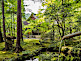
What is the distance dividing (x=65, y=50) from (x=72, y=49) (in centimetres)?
70

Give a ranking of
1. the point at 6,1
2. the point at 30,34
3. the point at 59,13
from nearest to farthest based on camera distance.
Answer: the point at 59,13 < the point at 6,1 < the point at 30,34

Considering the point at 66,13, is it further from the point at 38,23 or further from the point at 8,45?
the point at 8,45

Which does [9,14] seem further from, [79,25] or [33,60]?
[79,25]

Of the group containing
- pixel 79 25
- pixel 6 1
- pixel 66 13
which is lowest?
pixel 79 25

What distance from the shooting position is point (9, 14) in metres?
12.2

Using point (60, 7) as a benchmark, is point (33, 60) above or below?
below

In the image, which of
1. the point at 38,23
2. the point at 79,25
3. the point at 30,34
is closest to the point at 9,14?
the point at 38,23

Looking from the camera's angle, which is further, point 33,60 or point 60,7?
point 60,7

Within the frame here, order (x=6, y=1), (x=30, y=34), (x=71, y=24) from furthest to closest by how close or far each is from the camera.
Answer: (x=30, y=34) → (x=71, y=24) → (x=6, y=1)

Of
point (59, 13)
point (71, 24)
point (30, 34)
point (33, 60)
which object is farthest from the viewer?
point (30, 34)

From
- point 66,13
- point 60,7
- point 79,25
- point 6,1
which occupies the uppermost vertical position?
point 6,1

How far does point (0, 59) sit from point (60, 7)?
7.29m

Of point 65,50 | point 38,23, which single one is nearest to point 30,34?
point 38,23

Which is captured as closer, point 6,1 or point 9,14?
point 6,1
